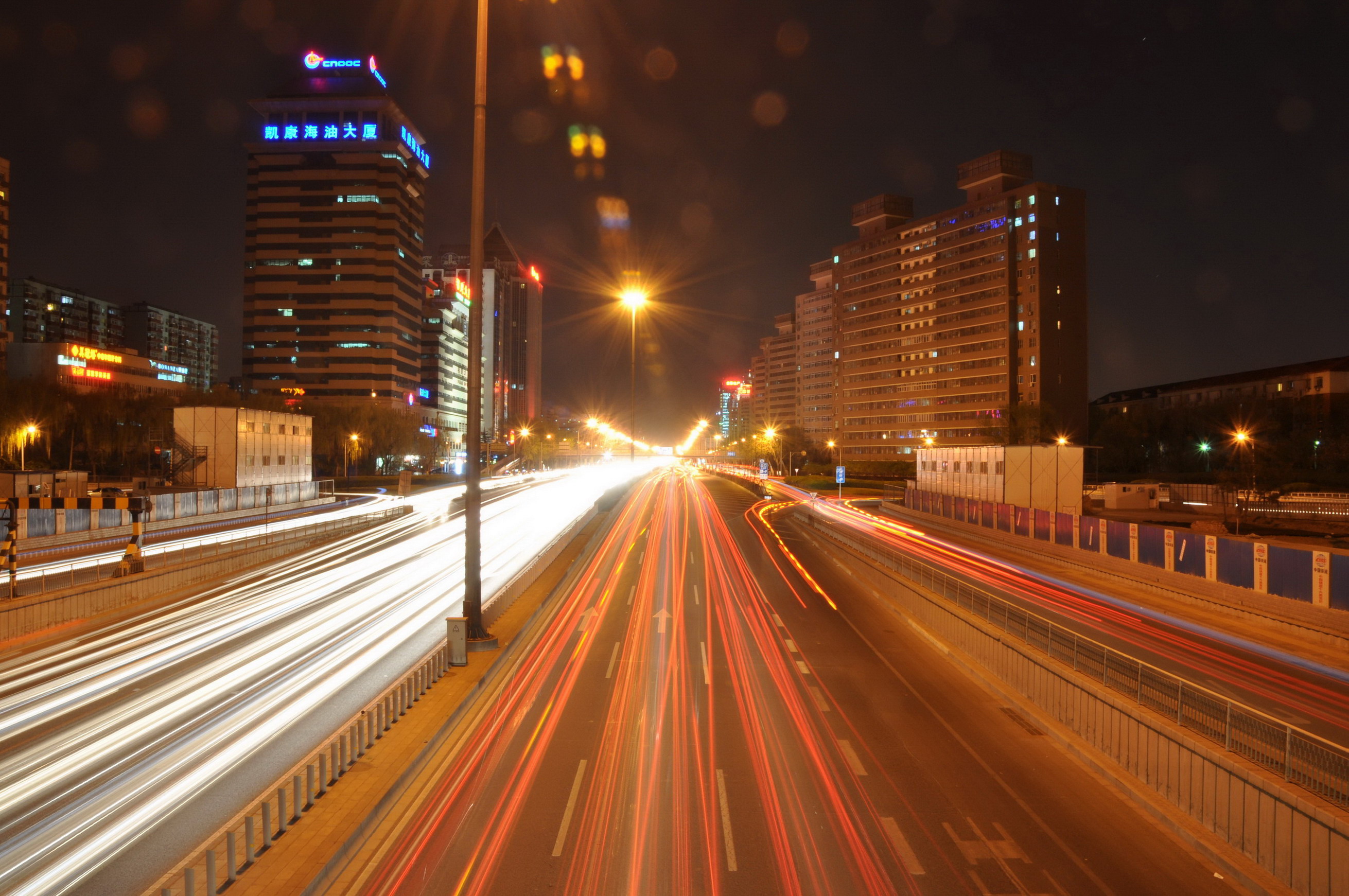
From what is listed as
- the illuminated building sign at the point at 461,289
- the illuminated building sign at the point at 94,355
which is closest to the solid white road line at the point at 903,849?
the illuminated building sign at the point at 94,355

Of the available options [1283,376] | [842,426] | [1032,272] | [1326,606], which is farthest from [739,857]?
[1283,376]

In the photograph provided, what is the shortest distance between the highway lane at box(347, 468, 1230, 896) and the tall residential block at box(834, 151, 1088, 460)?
103m

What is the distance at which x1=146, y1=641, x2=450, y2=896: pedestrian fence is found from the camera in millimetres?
6680

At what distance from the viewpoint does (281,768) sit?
1007 centimetres

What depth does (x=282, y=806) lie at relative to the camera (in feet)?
25.6

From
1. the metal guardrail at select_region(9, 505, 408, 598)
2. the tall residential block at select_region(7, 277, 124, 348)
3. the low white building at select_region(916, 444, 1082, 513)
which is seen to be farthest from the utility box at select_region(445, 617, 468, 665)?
the tall residential block at select_region(7, 277, 124, 348)

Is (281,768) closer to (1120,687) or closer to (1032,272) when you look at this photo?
(1120,687)

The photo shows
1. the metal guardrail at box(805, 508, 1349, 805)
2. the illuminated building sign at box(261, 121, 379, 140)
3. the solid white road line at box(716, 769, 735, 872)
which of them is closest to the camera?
the metal guardrail at box(805, 508, 1349, 805)

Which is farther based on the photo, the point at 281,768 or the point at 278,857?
the point at 281,768

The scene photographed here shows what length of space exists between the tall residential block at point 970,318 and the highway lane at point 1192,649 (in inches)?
3499

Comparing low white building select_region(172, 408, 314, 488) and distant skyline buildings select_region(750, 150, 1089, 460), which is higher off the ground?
distant skyline buildings select_region(750, 150, 1089, 460)

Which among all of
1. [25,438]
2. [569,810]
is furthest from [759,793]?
[25,438]

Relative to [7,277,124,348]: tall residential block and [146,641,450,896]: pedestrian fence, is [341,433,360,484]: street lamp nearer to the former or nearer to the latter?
[146,641,450,896]: pedestrian fence

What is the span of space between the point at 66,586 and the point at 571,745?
1841 cm
